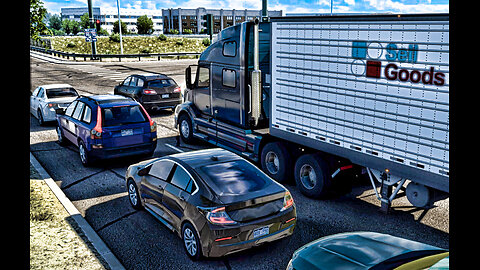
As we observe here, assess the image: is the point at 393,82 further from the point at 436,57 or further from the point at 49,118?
the point at 49,118

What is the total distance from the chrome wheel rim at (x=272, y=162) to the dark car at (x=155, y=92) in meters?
9.29

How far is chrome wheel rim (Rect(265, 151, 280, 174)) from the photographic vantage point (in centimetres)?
1062

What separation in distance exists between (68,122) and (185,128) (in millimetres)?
3641

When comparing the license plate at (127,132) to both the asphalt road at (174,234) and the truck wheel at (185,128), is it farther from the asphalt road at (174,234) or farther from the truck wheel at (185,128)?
the truck wheel at (185,128)

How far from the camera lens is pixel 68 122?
12.9 m

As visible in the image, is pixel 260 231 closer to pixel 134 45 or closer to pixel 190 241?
pixel 190 241

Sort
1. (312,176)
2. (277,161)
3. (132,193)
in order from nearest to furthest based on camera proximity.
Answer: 1. (132,193)
2. (312,176)
3. (277,161)

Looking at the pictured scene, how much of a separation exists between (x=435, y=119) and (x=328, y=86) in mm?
2404

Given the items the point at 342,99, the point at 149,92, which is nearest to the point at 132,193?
the point at 342,99

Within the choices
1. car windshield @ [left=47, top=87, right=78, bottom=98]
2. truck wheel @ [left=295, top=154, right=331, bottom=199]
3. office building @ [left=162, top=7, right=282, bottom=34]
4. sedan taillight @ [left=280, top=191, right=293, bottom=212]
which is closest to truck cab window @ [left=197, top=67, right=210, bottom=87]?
truck wheel @ [left=295, top=154, right=331, bottom=199]

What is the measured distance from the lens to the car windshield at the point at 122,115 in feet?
37.7

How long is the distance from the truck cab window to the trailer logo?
5.78 meters
